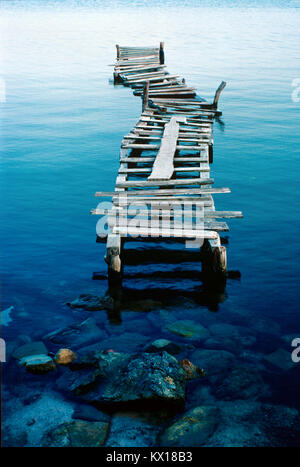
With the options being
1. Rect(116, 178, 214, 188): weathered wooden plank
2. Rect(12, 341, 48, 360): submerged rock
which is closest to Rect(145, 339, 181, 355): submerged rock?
Rect(12, 341, 48, 360): submerged rock

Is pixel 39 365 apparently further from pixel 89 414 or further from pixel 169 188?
pixel 169 188

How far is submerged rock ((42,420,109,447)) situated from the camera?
5.59 meters

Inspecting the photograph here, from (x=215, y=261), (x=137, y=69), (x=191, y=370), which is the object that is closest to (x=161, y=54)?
(x=137, y=69)

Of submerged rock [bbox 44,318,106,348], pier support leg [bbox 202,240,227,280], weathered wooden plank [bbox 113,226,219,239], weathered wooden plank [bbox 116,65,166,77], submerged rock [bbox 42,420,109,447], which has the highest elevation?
weathered wooden plank [bbox 116,65,166,77]

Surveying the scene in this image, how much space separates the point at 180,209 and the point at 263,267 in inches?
87.4

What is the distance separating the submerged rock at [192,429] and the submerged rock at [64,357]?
78.0 inches

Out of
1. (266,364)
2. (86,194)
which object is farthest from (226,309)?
(86,194)

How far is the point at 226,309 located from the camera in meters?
8.52

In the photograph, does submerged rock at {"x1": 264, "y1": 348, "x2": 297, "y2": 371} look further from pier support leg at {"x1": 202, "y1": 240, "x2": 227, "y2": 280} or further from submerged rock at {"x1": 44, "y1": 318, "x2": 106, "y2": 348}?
submerged rock at {"x1": 44, "y1": 318, "x2": 106, "y2": 348}

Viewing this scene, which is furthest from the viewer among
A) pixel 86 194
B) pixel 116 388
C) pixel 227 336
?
pixel 86 194

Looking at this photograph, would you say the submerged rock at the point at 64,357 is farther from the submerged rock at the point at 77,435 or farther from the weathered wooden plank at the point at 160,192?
the weathered wooden plank at the point at 160,192

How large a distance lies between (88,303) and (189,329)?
2.00 meters

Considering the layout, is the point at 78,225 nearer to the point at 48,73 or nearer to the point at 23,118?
the point at 23,118

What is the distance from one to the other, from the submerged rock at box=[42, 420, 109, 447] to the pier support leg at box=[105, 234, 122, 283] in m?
3.53
